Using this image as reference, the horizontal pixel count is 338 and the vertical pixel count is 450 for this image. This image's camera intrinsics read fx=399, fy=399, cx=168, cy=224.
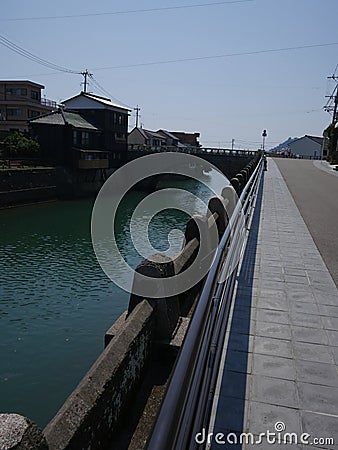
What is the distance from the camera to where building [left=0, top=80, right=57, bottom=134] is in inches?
1844

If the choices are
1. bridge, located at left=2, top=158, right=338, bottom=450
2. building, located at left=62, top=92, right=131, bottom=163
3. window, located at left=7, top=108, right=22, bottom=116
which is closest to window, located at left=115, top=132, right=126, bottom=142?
building, located at left=62, top=92, right=131, bottom=163

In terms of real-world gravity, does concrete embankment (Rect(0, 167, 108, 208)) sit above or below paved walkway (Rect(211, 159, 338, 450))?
below

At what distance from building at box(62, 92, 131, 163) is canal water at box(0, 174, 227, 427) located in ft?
60.1

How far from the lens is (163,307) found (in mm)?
3771

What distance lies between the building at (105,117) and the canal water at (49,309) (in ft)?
60.1

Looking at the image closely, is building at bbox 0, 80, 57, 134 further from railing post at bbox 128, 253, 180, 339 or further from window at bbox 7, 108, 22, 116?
railing post at bbox 128, 253, 180, 339

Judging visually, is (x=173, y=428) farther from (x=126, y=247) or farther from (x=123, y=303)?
(x=126, y=247)

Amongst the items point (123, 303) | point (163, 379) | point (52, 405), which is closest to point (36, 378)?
point (52, 405)

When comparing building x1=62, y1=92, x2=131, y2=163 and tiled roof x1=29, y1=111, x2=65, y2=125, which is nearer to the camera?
tiled roof x1=29, y1=111, x2=65, y2=125

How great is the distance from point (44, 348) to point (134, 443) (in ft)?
20.6

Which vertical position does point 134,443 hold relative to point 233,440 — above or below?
below

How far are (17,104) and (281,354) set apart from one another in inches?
1951

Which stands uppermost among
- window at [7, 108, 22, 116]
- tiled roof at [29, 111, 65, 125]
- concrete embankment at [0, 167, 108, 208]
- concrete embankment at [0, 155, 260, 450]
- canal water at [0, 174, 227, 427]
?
window at [7, 108, 22, 116]

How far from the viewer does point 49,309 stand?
10719 millimetres
